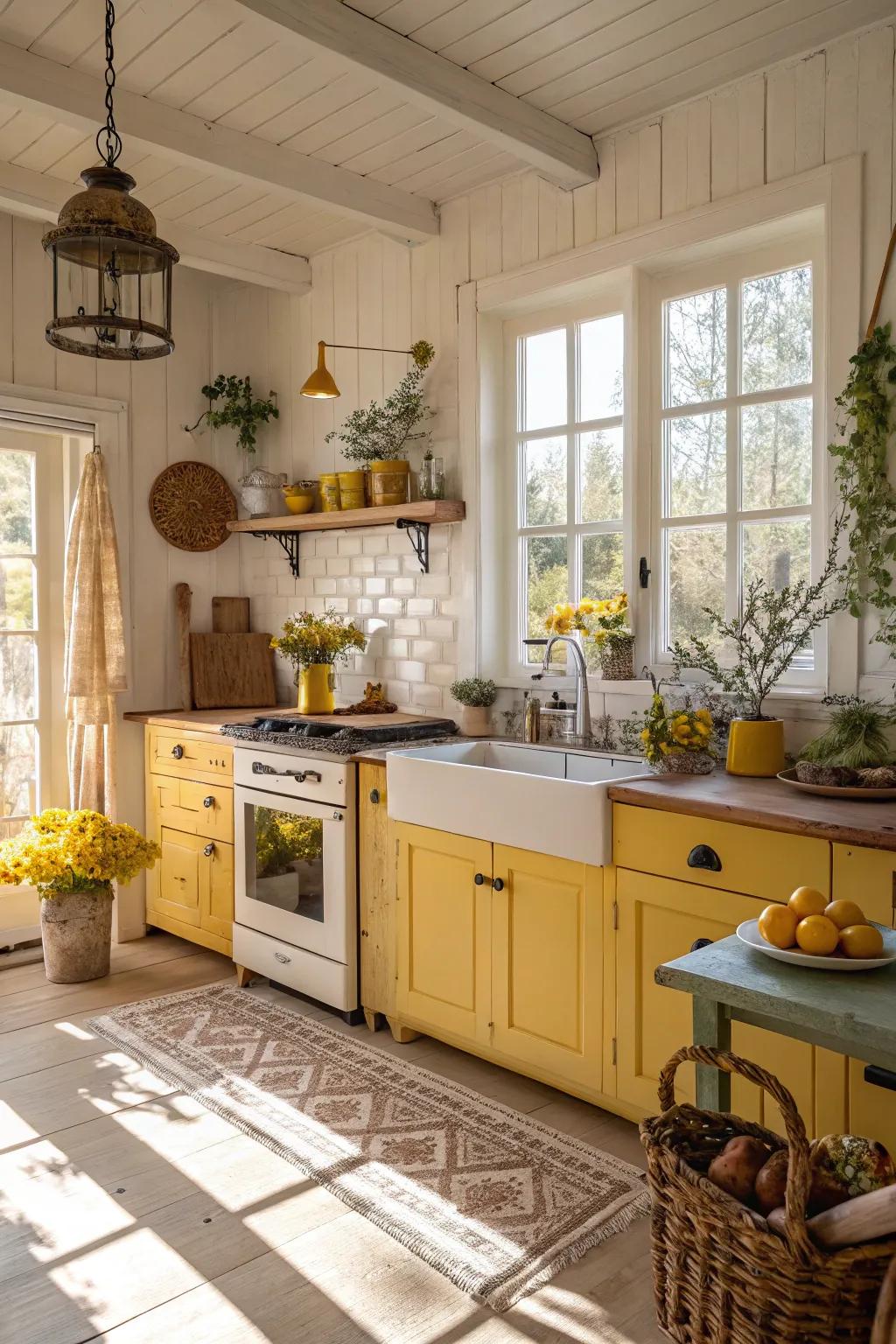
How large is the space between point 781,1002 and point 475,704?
7.46 feet

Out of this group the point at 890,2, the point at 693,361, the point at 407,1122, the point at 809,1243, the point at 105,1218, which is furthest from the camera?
the point at 693,361

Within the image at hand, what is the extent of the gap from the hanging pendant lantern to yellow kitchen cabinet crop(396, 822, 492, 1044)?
5.20 feet

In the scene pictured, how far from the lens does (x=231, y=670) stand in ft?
15.2

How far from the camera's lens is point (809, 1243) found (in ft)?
4.18

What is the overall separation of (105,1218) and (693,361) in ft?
9.30

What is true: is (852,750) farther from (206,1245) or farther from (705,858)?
(206,1245)

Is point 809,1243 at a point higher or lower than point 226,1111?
higher

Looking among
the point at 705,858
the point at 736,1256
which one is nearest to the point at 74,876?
the point at 705,858

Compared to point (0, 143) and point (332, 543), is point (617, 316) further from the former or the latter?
point (0, 143)

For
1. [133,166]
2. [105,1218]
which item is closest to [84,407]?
[133,166]

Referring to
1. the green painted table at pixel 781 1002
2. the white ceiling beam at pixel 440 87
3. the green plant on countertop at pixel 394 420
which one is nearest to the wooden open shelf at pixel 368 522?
the green plant on countertop at pixel 394 420

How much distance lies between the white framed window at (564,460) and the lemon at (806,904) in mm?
1882

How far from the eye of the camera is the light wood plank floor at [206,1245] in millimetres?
1952

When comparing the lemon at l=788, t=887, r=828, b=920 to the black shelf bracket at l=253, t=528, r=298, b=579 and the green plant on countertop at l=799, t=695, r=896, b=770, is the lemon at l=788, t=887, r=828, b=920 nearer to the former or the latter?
the green plant on countertop at l=799, t=695, r=896, b=770
